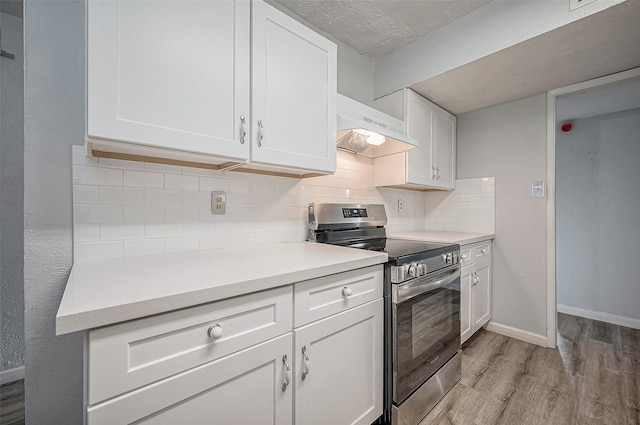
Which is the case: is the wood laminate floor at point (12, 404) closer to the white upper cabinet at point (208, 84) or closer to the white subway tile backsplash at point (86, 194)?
the white subway tile backsplash at point (86, 194)

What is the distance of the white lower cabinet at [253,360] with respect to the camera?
0.67 meters

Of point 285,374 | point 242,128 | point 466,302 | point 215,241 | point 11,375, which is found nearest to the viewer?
point 285,374

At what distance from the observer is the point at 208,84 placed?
1.12 metres

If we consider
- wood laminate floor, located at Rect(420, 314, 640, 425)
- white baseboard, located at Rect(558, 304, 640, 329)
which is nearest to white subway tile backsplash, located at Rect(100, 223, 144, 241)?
wood laminate floor, located at Rect(420, 314, 640, 425)

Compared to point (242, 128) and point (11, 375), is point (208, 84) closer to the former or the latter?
point (242, 128)

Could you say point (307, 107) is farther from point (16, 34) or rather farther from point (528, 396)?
point (528, 396)

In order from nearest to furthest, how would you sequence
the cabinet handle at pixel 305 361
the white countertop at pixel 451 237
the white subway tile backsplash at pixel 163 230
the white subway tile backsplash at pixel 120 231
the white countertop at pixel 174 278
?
the white countertop at pixel 174 278 < the cabinet handle at pixel 305 361 < the white subway tile backsplash at pixel 120 231 < the white subway tile backsplash at pixel 163 230 < the white countertop at pixel 451 237

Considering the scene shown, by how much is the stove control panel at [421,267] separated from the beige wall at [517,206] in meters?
1.12

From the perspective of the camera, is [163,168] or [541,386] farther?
[541,386]

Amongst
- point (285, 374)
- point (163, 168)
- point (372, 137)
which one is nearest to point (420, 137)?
point (372, 137)

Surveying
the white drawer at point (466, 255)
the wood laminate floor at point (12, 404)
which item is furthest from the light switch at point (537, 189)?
the wood laminate floor at point (12, 404)

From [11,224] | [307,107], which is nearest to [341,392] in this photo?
[307,107]

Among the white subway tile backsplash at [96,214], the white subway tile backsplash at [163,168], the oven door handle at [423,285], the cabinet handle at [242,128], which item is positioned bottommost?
the oven door handle at [423,285]

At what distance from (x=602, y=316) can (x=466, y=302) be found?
1.88 meters
